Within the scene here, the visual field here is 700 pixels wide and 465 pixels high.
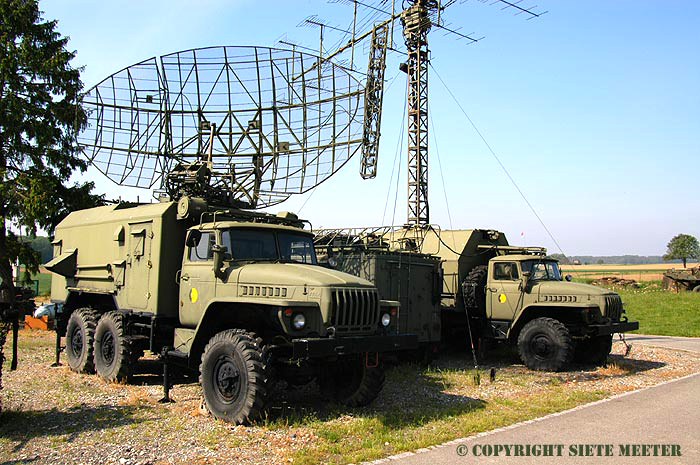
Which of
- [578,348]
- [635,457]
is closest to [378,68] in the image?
[578,348]

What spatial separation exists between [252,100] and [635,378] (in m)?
10.3

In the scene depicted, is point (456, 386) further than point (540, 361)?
No

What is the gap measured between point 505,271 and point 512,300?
745mm

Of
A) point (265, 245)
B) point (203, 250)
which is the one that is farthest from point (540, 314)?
point (203, 250)

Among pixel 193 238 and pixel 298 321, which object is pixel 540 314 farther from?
pixel 193 238

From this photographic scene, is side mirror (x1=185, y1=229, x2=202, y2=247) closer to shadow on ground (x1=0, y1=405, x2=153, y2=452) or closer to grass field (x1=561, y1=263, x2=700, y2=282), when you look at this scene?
shadow on ground (x1=0, y1=405, x2=153, y2=452)

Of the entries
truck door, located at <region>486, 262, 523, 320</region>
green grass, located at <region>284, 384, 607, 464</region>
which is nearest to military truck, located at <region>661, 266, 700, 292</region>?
truck door, located at <region>486, 262, 523, 320</region>

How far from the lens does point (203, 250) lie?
8.86 metres

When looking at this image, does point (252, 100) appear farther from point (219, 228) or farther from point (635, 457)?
point (635, 457)

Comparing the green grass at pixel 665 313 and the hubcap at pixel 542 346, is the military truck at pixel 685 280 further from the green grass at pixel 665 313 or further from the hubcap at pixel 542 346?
the hubcap at pixel 542 346

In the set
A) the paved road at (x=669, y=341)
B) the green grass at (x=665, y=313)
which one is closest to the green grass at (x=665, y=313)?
the green grass at (x=665, y=313)

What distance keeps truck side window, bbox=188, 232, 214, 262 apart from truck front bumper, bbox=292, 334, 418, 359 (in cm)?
246

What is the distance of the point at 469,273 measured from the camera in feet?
48.9

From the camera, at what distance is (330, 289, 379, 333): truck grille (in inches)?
291
